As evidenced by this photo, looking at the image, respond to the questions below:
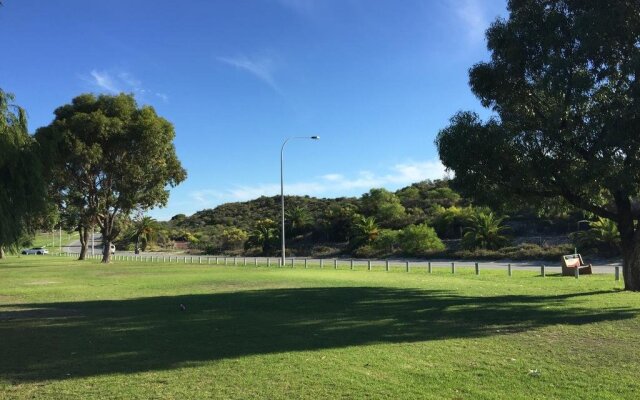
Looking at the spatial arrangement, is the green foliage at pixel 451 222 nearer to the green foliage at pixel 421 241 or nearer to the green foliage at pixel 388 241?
the green foliage at pixel 421 241

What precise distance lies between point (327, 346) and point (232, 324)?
3131 millimetres

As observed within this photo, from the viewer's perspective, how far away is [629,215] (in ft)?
50.9

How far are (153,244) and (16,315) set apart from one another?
283ft

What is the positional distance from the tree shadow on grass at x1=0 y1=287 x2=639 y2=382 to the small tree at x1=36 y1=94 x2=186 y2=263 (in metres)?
25.9

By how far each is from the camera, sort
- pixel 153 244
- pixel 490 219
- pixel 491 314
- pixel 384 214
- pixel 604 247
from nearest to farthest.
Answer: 1. pixel 491 314
2. pixel 604 247
3. pixel 490 219
4. pixel 384 214
5. pixel 153 244

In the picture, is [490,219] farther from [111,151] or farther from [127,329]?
[127,329]

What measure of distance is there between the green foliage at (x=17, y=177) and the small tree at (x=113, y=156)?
84.2ft

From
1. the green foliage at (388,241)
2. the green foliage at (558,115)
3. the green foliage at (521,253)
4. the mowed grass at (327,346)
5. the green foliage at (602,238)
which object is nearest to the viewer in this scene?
the mowed grass at (327,346)

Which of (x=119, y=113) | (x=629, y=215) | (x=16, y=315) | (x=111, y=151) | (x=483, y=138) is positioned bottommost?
(x=16, y=315)

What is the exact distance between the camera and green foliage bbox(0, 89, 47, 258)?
13.1 metres

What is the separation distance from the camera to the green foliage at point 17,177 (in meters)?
13.1

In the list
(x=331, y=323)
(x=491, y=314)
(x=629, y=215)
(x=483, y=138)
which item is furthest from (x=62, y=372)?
(x=629, y=215)

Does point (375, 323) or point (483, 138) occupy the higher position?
point (483, 138)

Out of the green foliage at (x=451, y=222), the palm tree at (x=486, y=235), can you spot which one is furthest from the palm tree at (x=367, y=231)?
the palm tree at (x=486, y=235)
